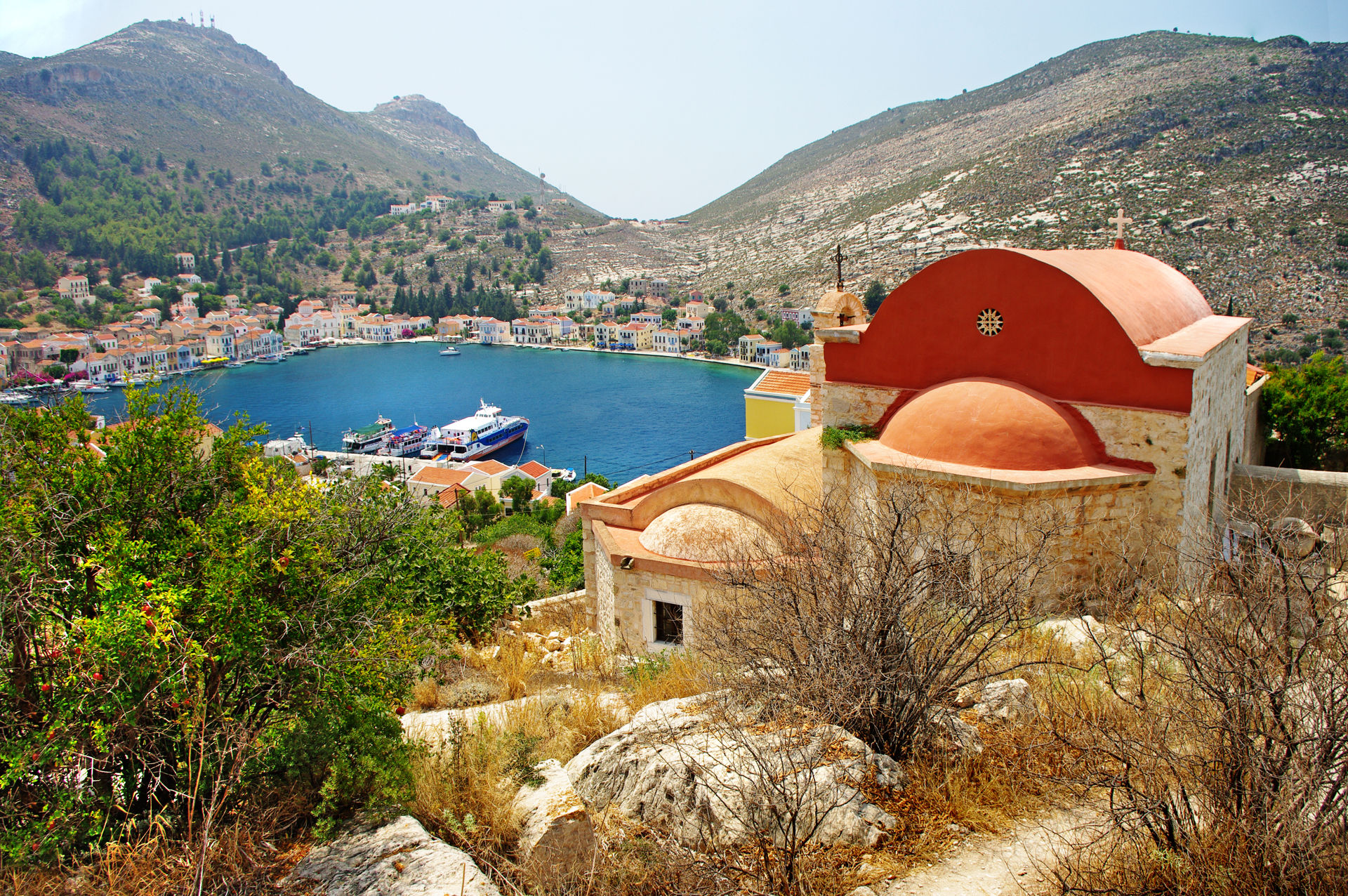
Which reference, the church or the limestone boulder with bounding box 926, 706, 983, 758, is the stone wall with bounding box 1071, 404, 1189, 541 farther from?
the limestone boulder with bounding box 926, 706, 983, 758

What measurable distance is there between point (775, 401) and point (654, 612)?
34.0 feet

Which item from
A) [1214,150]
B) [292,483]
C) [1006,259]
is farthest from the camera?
[1214,150]

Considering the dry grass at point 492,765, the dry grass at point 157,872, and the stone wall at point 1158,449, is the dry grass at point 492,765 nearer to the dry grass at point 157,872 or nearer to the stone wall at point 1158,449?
the dry grass at point 157,872

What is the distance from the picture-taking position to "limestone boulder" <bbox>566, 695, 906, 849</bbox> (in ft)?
10.0

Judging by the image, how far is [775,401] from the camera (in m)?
17.7

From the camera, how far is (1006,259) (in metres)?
7.76

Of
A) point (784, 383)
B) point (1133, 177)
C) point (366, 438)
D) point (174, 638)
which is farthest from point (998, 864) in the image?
A: point (1133, 177)

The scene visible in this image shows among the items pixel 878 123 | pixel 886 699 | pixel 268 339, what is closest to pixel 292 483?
pixel 886 699

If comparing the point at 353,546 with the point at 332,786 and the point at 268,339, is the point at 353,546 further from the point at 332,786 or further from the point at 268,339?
the point at 268,339

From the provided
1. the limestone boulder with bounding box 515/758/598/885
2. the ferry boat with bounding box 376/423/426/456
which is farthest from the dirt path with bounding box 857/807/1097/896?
the ferry boat with bounding box 376/423/426/456

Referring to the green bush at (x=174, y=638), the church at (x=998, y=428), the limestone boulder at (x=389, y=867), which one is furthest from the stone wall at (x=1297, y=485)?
the green bush at (x=174, y=638)

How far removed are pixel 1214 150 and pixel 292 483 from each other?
190 feet

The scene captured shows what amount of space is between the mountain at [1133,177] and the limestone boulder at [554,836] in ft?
93.1

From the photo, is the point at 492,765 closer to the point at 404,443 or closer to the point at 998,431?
the point at 998,431
